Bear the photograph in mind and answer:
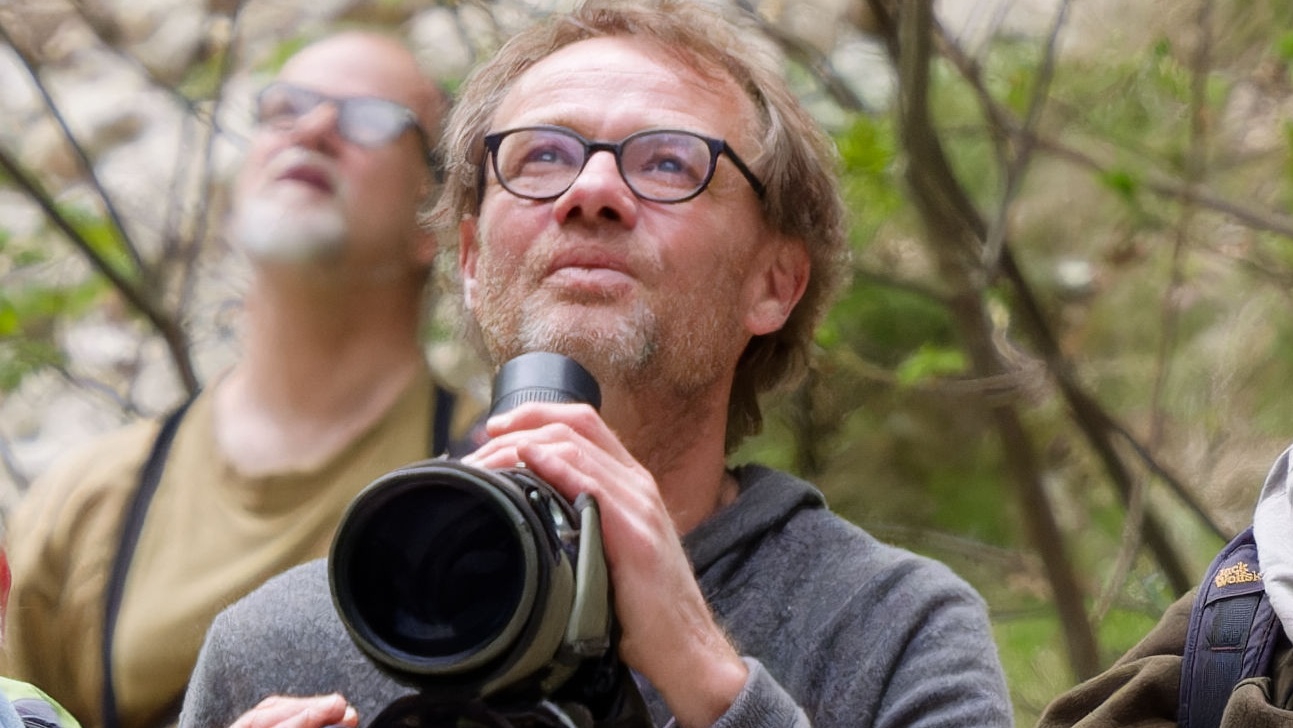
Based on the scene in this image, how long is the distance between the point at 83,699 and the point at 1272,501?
69.2 inches

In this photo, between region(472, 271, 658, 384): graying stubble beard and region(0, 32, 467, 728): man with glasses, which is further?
region(0, 32, 467, 728): man with glasses

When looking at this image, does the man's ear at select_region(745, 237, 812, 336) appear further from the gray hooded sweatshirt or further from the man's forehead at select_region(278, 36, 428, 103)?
the man's forehead at select_region(278, 36, 428, 103)

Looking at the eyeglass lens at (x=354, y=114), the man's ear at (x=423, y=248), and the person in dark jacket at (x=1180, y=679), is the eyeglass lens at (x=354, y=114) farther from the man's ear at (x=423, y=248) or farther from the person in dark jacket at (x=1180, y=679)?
the person in dark jacket at (x=1180, y=679)

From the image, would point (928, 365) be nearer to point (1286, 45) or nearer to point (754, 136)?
point (1286, 45)

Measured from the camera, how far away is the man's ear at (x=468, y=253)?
2203mm

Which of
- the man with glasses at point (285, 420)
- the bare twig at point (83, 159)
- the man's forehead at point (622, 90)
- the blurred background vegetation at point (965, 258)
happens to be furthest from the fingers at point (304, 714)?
the bare twig at point (83, 159)

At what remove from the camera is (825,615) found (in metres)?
1.90

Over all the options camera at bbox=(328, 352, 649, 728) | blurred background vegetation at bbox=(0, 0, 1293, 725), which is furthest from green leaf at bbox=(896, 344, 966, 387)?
camera at bbox=(328, 352, 649, 728)

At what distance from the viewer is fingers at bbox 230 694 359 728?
1424 millimetres

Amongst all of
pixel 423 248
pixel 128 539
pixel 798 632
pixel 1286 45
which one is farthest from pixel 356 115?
pixel 1286 45

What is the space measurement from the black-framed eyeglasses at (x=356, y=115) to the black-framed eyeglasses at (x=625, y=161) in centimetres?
67

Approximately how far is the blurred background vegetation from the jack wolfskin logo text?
1816 millimetres

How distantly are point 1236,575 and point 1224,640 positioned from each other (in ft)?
0.21

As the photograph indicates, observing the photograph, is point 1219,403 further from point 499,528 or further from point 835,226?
point 499,528
